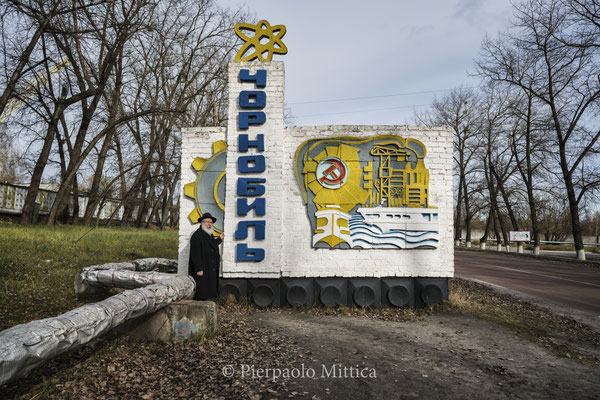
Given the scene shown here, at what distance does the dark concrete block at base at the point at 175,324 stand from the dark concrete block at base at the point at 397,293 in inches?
150

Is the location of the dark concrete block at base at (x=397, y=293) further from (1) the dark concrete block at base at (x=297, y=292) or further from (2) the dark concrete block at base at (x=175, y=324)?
(2) the dark concrete block at base at (x=175, y=324)

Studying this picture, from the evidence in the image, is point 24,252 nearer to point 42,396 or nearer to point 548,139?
point 42,396

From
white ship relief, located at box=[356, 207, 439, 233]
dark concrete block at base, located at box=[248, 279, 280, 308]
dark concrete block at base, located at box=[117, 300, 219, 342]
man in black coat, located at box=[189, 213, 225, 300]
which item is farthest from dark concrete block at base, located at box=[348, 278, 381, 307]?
dark concrete block at base, located at box=[117, 300, 219, 342]

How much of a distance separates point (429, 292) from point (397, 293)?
0.67 meters

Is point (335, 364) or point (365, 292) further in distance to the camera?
point (365, 292)

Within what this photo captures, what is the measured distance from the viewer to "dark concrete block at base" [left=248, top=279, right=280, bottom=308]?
7195 mm

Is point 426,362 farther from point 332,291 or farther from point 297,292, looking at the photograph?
point 297,292

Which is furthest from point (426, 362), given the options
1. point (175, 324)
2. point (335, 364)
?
point (175, 324)

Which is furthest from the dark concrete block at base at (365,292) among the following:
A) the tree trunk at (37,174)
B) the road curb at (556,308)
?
the tree trunk at (37,174)

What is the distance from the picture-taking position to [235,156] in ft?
24.4

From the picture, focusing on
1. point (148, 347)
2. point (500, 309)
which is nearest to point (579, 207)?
point (500, 309)

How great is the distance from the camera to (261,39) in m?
7.79

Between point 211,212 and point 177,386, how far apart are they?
13.7 feet

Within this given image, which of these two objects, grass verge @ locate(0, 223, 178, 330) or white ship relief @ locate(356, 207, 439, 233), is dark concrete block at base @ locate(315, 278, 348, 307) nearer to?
white ship relief @ locate(356, 207, 439, 233)
